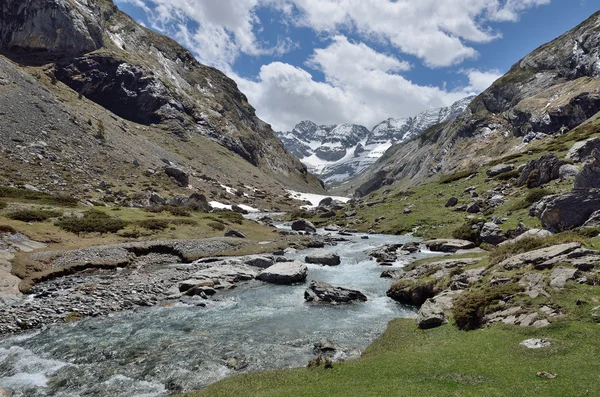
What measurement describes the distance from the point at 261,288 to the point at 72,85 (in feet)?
606

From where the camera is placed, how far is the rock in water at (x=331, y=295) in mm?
33594

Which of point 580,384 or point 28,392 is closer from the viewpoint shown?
point 580,384

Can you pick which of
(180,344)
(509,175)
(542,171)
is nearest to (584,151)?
(542,171)

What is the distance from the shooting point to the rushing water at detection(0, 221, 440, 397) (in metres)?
19.2

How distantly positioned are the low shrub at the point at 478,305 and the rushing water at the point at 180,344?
6280 millimetres

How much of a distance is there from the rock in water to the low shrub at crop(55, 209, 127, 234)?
115 feet

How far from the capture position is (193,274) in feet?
134

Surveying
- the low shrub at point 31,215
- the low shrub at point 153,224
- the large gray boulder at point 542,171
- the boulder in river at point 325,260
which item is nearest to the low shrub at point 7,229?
the low shrub at point 31,215

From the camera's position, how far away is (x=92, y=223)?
52.3m

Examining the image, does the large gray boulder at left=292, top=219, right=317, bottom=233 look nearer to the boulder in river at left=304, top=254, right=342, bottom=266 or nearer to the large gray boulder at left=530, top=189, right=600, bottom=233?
the boulder in river at left=304, top=254, right=342, bottom=266

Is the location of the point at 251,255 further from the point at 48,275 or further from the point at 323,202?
the point at 323,202

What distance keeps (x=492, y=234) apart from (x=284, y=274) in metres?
29.9

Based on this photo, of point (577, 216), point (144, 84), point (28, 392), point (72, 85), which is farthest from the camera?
point (144, 84)

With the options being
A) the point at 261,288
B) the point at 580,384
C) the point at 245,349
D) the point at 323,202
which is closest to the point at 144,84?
the point at 323,202
